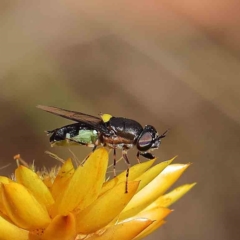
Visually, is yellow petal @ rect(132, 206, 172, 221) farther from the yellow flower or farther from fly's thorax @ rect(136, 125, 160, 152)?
fly's thorax @ rect(136, 125, 160, 152)

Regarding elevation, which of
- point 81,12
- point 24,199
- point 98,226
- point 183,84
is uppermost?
point 81,12

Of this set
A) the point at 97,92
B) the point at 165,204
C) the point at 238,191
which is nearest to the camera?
the point at 165,204

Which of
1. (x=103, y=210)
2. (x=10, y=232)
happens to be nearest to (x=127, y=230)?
Result: (x=103, y=210)

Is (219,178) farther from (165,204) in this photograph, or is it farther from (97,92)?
(165,204)

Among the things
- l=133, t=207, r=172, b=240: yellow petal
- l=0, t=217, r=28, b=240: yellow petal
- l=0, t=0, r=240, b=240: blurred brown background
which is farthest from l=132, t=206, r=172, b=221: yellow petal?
l=0, t=0, r=240, b=240: blurred brown background

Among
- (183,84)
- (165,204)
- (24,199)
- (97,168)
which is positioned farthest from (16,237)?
(183,84)

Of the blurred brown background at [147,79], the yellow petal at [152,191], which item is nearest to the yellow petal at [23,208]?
the yellow petal at [152,191]

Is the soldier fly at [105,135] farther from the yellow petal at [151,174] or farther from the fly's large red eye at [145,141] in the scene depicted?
the yellow petal at [151,174]
